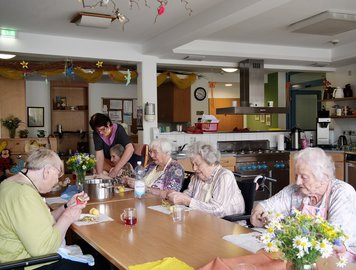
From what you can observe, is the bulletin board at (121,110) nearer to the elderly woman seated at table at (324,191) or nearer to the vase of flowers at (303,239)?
the elderly woman seated at table at (324,191)

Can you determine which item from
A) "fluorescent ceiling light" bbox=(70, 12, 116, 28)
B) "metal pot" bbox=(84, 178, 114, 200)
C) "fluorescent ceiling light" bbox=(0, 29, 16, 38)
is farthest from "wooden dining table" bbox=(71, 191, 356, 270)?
"fluorescent ceiling light" bbox=(0, 29, 16, 38)

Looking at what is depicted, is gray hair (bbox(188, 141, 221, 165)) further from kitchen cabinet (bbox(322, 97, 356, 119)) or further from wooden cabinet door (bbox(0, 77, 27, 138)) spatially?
wooden cabinet door (bbox(0, 77, 27, 138))

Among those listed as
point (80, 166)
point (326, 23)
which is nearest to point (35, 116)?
point (80, 166)

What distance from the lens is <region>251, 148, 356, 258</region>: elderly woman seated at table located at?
2.02 metres

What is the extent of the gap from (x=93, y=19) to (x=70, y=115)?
19.4ft

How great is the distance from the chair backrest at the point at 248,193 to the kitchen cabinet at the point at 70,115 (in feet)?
23.9

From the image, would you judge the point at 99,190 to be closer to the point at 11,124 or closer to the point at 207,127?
the point at 207,127

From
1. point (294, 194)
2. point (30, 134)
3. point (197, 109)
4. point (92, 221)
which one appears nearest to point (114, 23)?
point (92, 221)

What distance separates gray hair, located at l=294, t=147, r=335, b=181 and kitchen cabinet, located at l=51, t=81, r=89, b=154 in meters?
8.26

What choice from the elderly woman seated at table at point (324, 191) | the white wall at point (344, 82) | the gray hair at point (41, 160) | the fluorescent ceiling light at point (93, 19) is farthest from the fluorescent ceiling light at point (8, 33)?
the white wall at point (344, 82)

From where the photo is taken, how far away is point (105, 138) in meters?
4.45

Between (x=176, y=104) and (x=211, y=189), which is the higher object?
(x=176, y=104)

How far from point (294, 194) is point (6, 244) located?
5.50ft

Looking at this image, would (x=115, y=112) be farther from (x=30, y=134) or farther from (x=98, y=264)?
(x=98, y=264)
